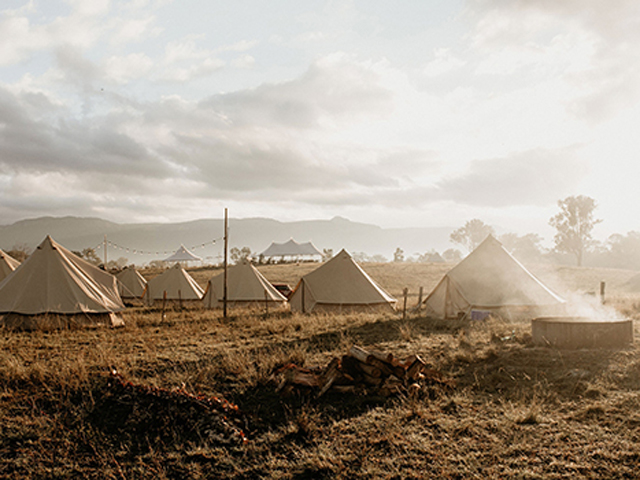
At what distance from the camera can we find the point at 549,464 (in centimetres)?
439

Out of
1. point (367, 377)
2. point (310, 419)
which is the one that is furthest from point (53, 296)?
point (310, 419)

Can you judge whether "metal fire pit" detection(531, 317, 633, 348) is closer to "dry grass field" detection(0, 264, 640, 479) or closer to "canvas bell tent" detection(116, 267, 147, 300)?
"dry grass field" detection(0, 264, 640, 479)

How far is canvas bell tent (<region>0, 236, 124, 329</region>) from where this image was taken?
13.5 meters

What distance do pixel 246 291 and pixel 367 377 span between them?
14.6 meters

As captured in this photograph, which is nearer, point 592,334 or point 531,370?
point 531,370

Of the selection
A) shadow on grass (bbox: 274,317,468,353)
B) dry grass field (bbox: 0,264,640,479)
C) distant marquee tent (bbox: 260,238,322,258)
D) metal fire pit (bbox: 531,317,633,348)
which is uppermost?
distant marquee tent (bbox: 260,238,322,258)

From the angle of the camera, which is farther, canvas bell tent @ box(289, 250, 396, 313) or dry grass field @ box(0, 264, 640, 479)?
canvas bell tent @ box(289, 250, 396, 313)

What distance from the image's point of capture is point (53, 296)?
1398 cm

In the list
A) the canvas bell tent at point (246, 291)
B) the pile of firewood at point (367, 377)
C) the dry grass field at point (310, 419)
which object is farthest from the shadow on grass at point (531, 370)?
the canvas bell tent at point (246, 291)

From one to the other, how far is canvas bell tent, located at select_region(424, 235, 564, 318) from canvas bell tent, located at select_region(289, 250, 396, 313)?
2.15 meters

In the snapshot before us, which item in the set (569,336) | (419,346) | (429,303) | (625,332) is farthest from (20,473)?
(429,303)

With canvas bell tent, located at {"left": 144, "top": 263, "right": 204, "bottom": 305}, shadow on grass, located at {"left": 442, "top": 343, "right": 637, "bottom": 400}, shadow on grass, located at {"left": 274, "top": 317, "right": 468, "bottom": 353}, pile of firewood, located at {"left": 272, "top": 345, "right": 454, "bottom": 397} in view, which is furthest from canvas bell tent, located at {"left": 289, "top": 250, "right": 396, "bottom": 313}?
pile of firewood, located at {"left": 272, "top": 345, "right": 454, "bottom": 397}

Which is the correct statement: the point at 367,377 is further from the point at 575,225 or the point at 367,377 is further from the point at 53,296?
the point at 575,225

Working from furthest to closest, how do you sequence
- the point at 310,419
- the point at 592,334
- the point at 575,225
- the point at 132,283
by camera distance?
the point at 575,225 < the point at 132,283 < the point at 592,334 < the point at 310,419
